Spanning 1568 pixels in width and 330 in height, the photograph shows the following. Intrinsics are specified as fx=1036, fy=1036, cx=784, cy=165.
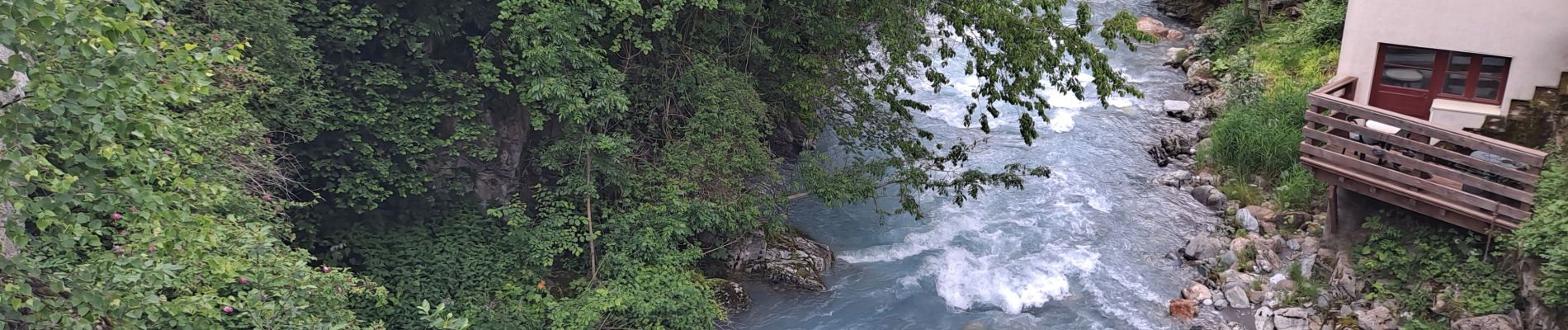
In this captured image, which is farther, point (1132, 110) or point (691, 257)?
point (1132, 110)

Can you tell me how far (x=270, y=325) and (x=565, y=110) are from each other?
147 inches

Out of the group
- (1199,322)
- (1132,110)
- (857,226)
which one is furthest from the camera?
(1132,110)

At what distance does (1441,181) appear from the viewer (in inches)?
414

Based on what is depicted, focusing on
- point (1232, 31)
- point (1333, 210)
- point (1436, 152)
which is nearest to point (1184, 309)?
point (1333, 210)

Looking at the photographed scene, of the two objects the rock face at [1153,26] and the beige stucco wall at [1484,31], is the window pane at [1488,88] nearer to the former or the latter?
the beige stucco wall at [1484,31]

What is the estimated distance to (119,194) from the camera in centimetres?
544

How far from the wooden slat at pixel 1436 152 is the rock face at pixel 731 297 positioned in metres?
6.84

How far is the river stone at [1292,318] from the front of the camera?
11.7 meters

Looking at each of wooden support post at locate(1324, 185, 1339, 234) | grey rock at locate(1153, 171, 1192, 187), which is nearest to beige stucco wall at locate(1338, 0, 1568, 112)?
wooden support post at locate(1324, 185, 1339, 234)

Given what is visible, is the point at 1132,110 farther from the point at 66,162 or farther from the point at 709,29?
the point at 66,162

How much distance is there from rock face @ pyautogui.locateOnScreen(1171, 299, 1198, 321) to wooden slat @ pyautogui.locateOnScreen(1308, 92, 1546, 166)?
108 inches

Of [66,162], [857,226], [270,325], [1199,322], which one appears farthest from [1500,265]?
[66,162]

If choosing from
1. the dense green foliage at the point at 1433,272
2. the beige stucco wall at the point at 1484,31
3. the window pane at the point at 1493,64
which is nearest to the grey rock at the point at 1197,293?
the dense green foliage at the point at 1433,272

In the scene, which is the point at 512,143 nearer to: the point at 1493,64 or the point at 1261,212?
the point at 1261,212
